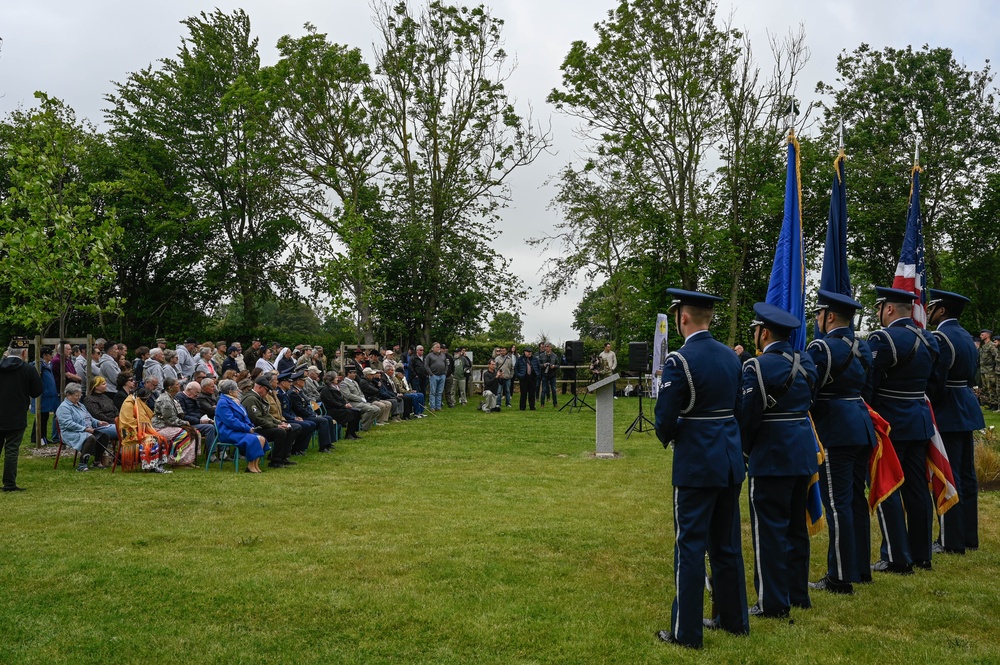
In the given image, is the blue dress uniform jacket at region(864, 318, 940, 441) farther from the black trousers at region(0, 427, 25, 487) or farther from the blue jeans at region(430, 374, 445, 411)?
the blue jeans at region(430, 374, 445, 411)

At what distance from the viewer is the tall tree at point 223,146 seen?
30953 mm

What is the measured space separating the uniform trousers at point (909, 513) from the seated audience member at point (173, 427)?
916 centimetres

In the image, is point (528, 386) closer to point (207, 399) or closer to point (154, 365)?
point (154, 365)

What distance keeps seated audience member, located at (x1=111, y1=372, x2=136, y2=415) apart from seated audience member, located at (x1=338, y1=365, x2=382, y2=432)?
4.14 metres

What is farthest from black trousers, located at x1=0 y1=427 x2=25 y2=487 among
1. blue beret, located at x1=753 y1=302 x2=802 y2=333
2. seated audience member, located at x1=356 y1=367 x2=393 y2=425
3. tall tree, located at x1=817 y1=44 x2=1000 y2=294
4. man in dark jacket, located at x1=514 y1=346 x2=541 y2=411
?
tall tree, located at x1=817 y1=44 x2=1000 y2=294

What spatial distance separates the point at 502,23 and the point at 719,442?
2822 centimetres

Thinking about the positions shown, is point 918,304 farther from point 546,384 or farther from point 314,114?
point 314,114

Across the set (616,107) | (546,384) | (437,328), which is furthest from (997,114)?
(437,328)

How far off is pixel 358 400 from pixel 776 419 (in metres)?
12.0

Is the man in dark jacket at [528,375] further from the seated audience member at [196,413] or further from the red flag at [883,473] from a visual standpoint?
the red flag at [883,473]

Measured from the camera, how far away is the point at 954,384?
7.28 metres

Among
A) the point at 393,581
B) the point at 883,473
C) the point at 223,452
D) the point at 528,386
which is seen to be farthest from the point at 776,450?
the point at 528,386

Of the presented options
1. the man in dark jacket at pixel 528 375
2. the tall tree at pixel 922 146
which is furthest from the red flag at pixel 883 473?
the tall tree at pixel 922 146

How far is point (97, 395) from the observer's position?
11.9m
